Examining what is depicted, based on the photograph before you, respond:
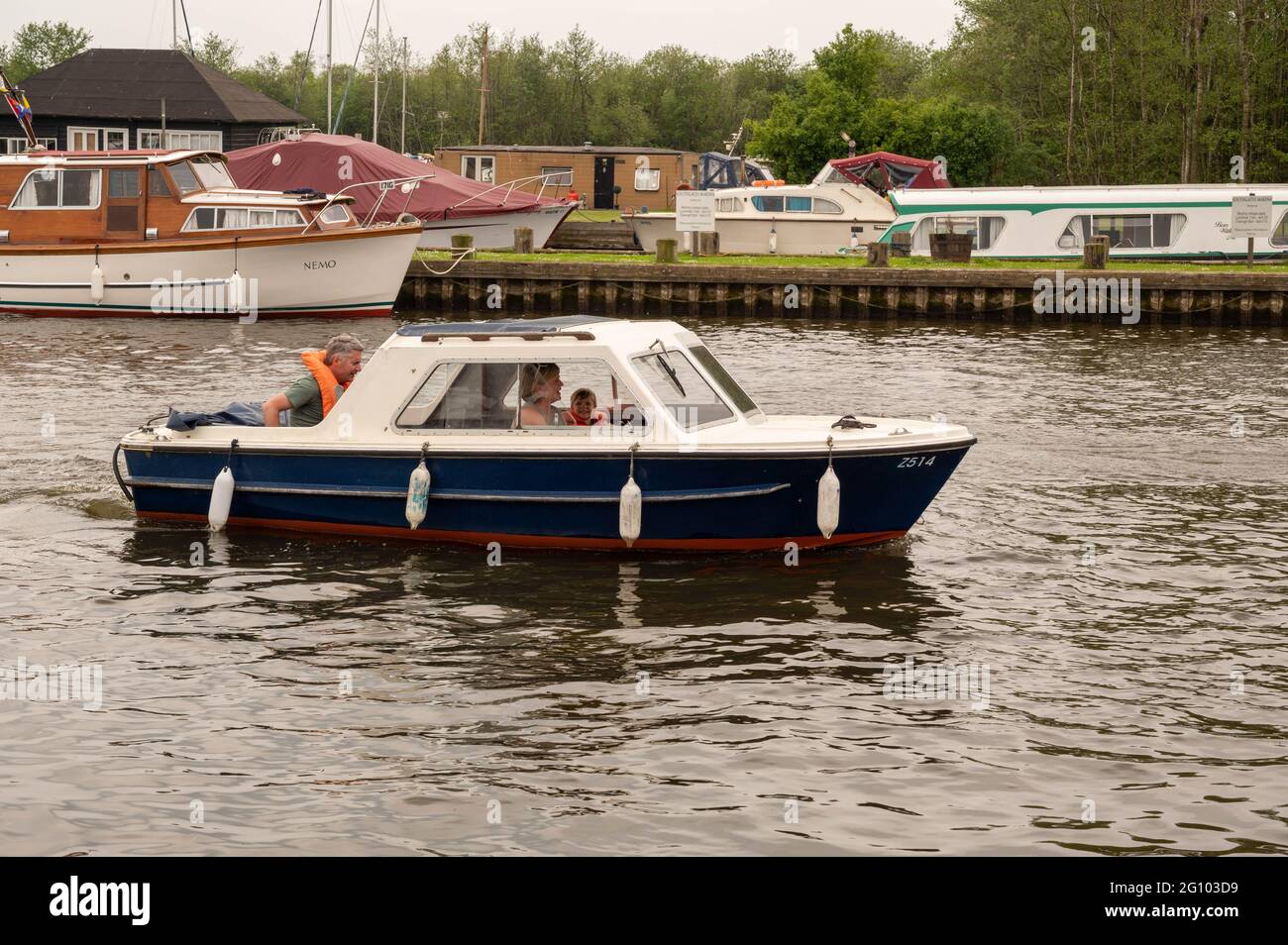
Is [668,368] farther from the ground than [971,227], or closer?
closer

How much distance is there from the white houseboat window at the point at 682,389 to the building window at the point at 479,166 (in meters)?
51.3

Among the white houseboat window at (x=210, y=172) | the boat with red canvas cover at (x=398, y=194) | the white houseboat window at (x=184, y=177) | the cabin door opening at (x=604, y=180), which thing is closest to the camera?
the white houseboat window at (x=184, y=177)

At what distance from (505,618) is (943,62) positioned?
74.0 metres

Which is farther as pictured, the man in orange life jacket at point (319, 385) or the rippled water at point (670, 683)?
the man in orange life jacket at point (319, 385)

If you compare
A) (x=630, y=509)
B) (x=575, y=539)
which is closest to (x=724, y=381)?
(x=630, y=509)

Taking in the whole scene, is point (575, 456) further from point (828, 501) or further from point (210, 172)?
point (210, 172)

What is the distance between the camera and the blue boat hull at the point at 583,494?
13195mm

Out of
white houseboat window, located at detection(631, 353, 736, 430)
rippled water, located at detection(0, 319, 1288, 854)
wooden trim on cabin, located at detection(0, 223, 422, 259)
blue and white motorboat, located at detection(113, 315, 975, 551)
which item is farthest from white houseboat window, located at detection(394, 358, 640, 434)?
wooden trim on cabin, located at detection(0, 223, 422, 259)

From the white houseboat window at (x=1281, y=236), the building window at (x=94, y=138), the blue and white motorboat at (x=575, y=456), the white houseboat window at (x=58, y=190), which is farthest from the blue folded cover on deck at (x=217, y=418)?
the building window at (x=94, y=138)

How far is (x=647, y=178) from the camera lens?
65875mm

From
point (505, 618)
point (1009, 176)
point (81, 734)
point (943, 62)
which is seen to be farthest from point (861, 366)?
point (943, 62)

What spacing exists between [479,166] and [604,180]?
5967mm

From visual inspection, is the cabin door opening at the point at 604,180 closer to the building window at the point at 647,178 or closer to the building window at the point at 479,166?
the building window at the point at 647,178
